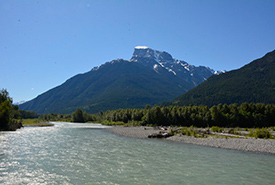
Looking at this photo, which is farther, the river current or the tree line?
the tree line

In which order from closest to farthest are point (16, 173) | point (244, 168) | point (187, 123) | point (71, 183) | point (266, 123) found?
point (71, 183) → point (16, 173) → point (244, 168) → point (266, 123) → point (187, 123)

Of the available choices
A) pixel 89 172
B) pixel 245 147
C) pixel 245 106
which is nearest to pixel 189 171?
pixel 89 172

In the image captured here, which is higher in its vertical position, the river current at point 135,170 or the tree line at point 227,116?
the tree line at point 227,116

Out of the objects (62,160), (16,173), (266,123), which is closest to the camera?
(16,173)

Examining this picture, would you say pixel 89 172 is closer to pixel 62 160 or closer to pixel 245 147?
pixel 62 160

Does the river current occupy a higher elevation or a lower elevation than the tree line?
lower

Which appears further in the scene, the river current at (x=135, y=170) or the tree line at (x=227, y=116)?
the tree line at (x=227, y=116)

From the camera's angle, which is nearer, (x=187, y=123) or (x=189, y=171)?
(x=189, y=171)

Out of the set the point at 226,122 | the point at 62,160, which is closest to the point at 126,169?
the point at 62,160

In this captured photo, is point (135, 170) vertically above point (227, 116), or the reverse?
point (227, 116)

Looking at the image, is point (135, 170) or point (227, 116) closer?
point (135, 170)

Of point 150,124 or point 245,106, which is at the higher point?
point 245,106

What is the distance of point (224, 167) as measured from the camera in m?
25.9

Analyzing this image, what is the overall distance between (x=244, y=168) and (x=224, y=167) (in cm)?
247
